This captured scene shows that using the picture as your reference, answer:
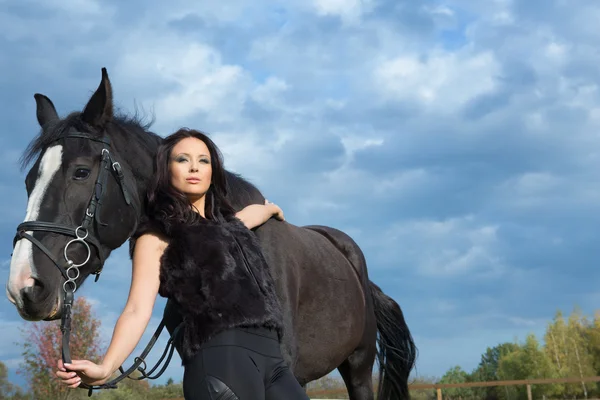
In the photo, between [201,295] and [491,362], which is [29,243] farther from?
[491,362]

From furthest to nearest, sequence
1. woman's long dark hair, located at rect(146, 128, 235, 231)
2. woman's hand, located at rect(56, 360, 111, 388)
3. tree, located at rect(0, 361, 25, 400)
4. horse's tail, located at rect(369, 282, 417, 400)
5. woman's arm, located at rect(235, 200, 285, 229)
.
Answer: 1. tree, located at rect(0, 361, 25, 400)
2. horse's tail, located at rect(369, 282, 417, 400)
3. woman's arm, located at rect(235, 200, 285, 229)
4. woman's long dark hair, located at rect(146, 128, 235, 231)
5. woman's hand, located at rect(56, 360, 111, 388)

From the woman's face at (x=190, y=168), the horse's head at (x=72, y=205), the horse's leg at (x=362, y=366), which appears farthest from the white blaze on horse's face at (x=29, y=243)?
the horse's leg at (x=362, y=366)

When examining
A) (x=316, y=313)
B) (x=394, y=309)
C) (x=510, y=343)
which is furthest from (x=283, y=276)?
(x=510, y=343)

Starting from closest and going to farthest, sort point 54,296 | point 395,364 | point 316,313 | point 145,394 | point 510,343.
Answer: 1. point 54,296
2. point 316,313
3. point 395,364
4. point 145,394
5. point 510,343

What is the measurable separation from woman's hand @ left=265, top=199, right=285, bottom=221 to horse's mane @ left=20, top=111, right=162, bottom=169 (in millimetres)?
769

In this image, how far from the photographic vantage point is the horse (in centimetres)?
314

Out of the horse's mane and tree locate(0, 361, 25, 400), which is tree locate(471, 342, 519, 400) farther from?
the horse's mane

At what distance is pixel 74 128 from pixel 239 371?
1736 mm

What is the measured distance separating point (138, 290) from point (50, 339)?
12.9 m

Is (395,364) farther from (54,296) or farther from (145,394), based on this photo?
(145,394)

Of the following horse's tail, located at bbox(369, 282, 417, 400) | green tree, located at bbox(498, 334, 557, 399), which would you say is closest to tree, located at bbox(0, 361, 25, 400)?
horse's tail, located at bbox(369, 282, 417, 400)

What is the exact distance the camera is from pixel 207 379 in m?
2.61

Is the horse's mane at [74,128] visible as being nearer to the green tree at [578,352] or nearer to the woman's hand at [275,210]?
the woman's hand at [275,210]

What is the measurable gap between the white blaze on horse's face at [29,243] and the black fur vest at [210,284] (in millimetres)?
562
